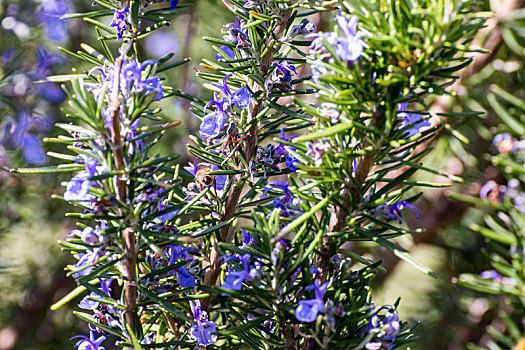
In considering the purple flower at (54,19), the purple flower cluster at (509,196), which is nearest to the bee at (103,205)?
the purple flower cluster at (509,196)

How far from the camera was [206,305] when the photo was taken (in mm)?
493

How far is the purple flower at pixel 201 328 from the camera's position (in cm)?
44

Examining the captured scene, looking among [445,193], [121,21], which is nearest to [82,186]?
[121,21]

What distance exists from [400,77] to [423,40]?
53mm

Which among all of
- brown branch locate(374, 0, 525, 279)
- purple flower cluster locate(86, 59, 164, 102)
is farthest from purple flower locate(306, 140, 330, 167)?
brown branch locate(374, 0, 525, 279)

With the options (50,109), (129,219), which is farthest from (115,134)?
(50,109)

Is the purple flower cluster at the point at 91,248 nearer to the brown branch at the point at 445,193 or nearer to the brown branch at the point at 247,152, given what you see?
→ the brown branch at the point at 247,152

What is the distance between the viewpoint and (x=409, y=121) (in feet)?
1.41

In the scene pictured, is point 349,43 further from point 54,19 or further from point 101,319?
point 54,19

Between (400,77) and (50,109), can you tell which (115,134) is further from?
(50,109)

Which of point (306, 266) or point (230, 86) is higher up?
point (230, 86)

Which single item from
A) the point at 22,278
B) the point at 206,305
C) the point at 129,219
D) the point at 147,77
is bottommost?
the point at 22,278

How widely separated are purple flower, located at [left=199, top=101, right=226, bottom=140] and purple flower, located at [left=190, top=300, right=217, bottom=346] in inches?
6.8

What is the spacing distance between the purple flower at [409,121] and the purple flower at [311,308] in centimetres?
15
